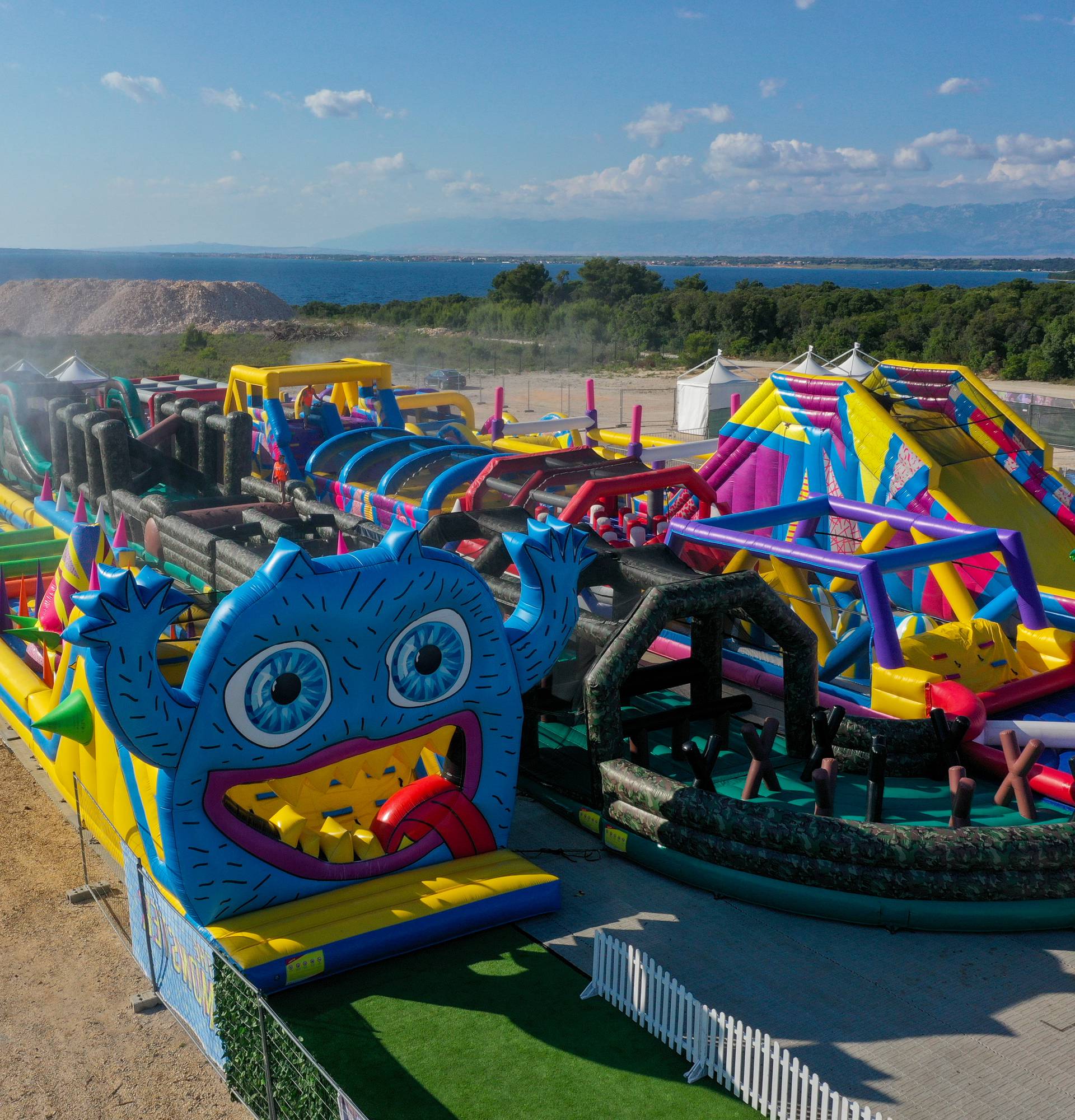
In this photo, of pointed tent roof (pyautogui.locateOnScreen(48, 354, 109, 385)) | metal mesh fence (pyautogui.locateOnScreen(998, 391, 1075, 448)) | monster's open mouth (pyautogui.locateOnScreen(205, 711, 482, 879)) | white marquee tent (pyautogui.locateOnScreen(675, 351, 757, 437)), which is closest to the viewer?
monster's open mouth (pyautogui.locateOnScreen(205, 711, 482, 879))

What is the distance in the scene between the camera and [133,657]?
20.9 feet

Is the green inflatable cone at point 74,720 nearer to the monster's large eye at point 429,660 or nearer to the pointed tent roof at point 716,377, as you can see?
the monster's large eye at point 429,660

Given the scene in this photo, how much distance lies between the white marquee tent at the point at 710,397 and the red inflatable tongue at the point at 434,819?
22862mm

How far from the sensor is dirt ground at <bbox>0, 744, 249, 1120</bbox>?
6.25 m

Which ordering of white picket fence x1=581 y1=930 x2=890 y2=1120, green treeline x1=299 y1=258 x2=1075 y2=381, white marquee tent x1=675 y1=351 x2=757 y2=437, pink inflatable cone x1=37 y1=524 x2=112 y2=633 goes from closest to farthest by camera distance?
white picket fence x1=581 y1=930 x2=890 y2=1120 → pink inflatable cone x1=37 y1=524 x2=112 y2=633 → white marquee tent x1=675 y1=351 x2=757 y2=437 → green treeline x1=299 y1=258 x2=1075 y2=381

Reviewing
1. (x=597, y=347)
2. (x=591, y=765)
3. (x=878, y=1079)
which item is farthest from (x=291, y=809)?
(x=597, y=347)

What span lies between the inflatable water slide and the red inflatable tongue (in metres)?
8.02

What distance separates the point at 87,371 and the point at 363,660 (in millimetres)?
22192

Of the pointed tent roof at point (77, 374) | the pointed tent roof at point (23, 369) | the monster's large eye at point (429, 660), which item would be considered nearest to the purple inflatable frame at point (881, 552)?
the monster's large eye at point (429, 660)

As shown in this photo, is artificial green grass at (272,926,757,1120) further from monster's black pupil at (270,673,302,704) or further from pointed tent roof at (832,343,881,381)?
pointed tent roof at (832,343,881,381)

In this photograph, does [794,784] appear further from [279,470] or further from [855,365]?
[855,365]

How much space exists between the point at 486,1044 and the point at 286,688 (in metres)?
2.35

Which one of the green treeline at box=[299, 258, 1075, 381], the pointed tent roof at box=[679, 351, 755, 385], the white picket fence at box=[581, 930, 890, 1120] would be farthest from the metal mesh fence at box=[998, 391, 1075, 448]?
the white picket fence at box=[581, 930, 890, 1120]

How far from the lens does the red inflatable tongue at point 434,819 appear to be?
774cm
